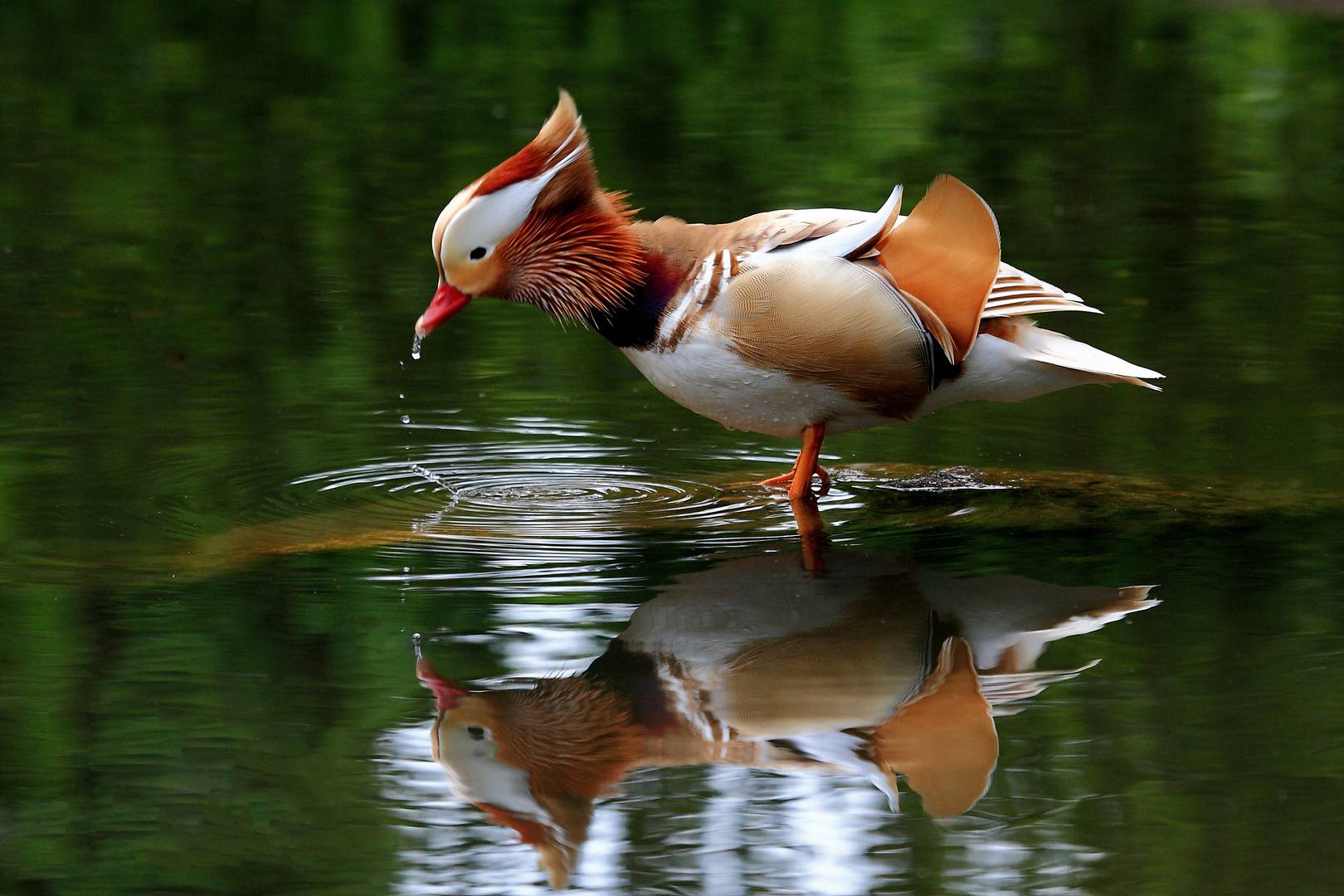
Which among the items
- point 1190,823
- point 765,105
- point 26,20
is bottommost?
point 1190,823

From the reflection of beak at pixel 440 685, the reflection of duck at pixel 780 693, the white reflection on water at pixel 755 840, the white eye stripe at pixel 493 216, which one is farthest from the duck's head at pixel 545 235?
the white reflection on water at pixel 755 840

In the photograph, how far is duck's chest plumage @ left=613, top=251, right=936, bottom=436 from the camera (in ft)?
16.5

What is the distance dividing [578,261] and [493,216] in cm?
30

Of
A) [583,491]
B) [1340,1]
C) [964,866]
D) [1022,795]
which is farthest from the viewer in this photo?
[1340,1]

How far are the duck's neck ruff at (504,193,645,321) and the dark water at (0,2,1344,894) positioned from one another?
683 mm

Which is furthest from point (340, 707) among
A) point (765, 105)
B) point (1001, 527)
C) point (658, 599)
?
point (765, 105)

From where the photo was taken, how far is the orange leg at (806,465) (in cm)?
539

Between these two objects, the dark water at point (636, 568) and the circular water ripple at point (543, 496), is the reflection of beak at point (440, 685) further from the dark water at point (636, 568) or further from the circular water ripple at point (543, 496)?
the circular water ripple at point (543, 496)

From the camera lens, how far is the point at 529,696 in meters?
3.89

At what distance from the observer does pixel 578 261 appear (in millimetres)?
5184

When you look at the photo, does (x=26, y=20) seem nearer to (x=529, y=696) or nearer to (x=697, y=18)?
(x=697, y=18)

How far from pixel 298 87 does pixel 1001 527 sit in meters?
9.63

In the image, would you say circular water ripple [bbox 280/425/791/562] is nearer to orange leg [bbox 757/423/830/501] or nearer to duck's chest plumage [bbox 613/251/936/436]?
orange leg [bbox 757/423/830/501]

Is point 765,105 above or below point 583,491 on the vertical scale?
above
